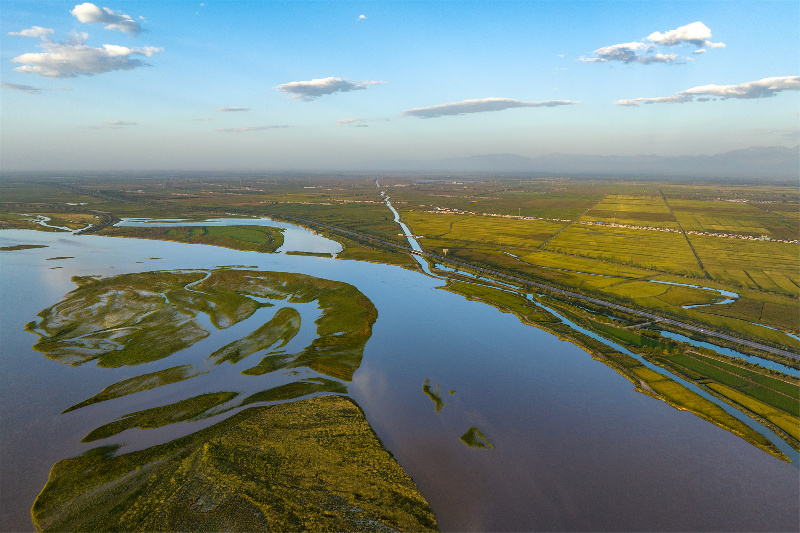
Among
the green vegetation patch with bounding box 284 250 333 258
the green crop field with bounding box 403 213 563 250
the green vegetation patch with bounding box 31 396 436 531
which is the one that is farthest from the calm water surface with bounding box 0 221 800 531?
the green crop field with bounding box 403 213 563 250

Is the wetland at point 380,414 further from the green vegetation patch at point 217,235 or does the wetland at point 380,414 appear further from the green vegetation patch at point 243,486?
the green vegetation patch at point 217,235

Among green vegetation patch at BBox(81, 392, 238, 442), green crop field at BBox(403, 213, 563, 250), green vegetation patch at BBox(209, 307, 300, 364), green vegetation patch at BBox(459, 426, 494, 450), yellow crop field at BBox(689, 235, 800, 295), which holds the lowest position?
green vegetation patch at BBox(459, 426, 494, 450)

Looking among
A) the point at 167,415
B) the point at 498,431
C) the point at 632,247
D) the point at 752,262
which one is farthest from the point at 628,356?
the point at 632,247

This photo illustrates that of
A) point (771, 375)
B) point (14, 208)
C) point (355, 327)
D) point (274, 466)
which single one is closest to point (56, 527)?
point (274, 466)

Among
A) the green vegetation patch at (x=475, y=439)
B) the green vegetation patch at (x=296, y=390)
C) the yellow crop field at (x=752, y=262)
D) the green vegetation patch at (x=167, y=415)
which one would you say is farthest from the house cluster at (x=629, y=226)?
the green vegetation patch at (x=167, y=415)

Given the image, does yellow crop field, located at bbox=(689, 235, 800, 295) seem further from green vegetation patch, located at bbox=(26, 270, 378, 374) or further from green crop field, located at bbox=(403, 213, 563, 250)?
green vegetation patch, located at bbox=(26, 270, 378, 374)

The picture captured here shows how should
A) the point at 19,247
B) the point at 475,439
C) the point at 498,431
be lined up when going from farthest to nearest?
the point at 19,247
the point at 498,431
the point at 475,439

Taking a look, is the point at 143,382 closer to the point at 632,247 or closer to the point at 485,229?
the point at 632,247
